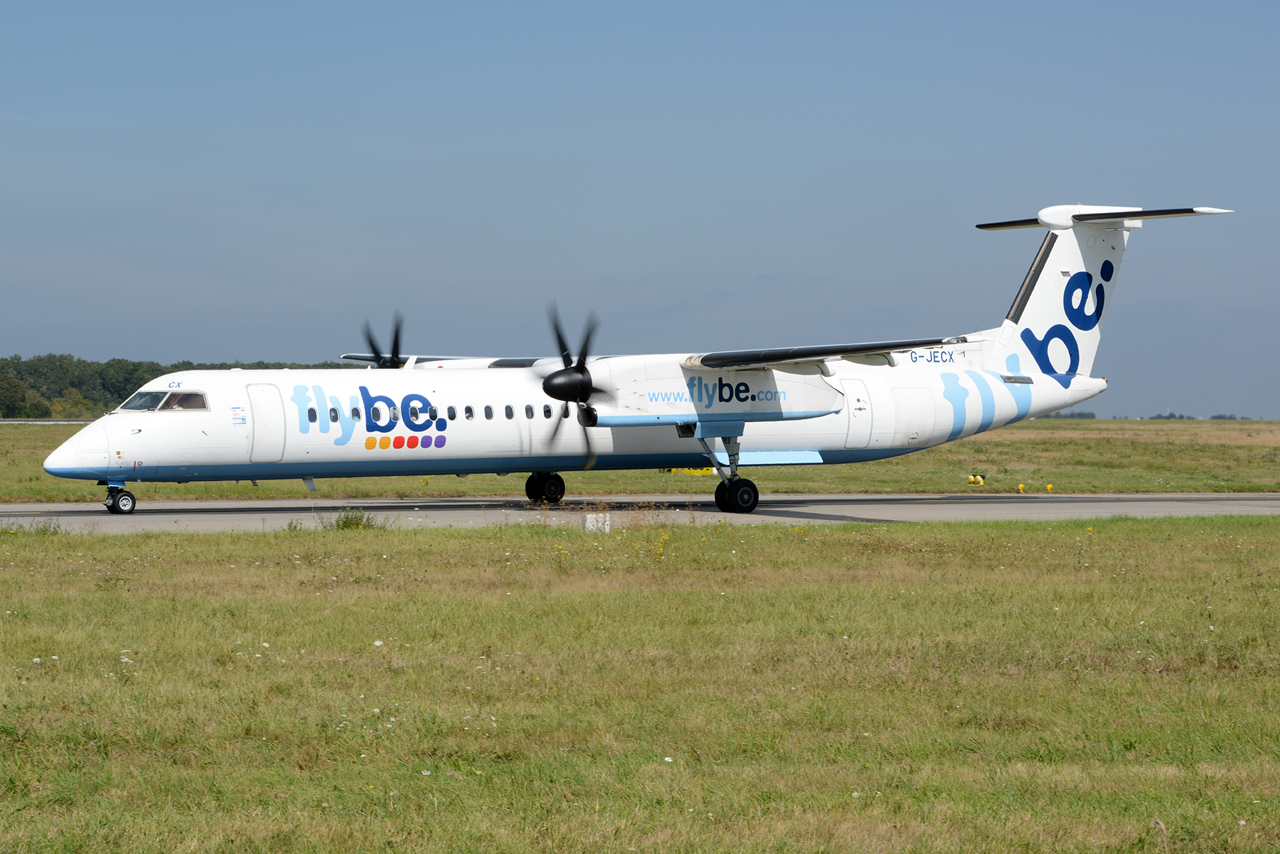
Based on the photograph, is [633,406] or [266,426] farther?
[633,406]

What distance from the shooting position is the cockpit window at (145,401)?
2384 cm

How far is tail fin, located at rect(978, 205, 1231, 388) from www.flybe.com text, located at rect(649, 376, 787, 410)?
736 centimetres

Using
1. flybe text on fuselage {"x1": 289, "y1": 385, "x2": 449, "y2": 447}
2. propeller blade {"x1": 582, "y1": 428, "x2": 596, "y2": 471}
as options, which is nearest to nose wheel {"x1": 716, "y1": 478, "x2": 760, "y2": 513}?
propeller blade {"x1": 582, "y1": 428, "x2": 596, "y2": 471}

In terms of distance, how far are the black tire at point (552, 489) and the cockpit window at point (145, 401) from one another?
9400 mm

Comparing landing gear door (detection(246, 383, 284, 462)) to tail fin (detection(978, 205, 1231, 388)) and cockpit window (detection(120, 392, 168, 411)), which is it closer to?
cockpit window (detection(120, 392, 168, 411))

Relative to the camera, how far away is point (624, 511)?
2428cm

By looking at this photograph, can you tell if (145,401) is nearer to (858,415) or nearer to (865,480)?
(858,415)

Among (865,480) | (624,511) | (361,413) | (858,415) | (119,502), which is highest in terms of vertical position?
(361,413)

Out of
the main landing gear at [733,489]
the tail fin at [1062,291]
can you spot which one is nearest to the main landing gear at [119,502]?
the main landing gear at [733,489]

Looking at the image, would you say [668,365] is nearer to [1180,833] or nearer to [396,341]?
[396,341]

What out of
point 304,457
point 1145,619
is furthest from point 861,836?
point 304,457

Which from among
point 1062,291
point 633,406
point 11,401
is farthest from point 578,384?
point 11,401

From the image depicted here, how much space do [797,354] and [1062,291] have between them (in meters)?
10.00

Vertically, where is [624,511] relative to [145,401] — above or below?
below
